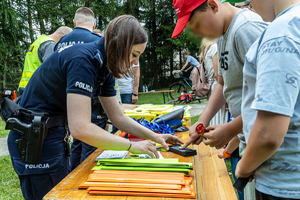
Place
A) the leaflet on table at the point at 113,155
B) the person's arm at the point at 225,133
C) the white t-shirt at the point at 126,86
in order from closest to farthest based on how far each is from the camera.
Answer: the person's arm at the point at 225,133, the leaflet on table at the point at 113,155, the white t-shirt at the point at 126,86

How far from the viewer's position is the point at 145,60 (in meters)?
19.3

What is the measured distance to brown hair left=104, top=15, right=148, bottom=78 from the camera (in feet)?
4.45

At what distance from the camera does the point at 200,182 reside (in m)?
1.34

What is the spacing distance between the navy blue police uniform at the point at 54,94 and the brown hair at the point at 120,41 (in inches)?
2.2

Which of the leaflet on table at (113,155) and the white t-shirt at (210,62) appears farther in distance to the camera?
the white t-shirt at (210,62)

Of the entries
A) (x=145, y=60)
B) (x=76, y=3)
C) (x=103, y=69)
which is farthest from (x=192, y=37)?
(x=145, y=60)

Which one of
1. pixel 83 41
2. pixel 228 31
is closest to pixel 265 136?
pixel 228 31

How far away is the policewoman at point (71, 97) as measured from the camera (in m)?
1.24

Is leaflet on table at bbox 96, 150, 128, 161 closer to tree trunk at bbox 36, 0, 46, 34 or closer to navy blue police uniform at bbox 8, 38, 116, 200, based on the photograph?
navy blue police uniform at bbox 8, 38, 116, 200

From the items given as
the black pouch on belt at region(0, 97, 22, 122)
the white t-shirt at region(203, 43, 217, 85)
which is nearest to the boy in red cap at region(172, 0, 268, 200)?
the black pouch on belt at region(0, 97, 22, 122)

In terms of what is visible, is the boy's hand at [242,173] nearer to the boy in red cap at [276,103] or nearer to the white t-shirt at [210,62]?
the boy in red cap at [276,103]

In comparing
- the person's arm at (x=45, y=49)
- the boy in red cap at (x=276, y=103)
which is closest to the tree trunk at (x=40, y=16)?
the person's arm at (x=45, y=49)

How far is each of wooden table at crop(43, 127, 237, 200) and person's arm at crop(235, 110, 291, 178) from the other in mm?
420

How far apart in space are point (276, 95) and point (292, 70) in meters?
0.08
